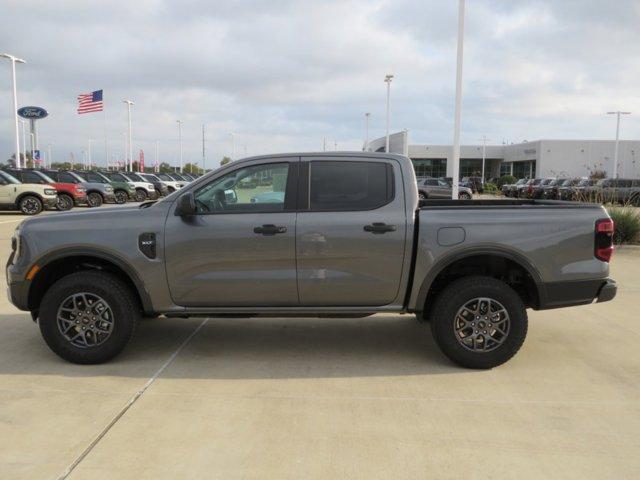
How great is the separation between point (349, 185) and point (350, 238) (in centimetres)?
52

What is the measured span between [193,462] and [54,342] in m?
2.26

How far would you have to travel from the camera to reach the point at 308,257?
479cm

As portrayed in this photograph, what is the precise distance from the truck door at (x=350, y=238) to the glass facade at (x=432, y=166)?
86.0 meters

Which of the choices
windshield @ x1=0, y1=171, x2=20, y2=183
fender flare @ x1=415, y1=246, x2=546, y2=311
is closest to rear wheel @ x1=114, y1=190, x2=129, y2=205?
windshield @ x1=0, y1=171, x2=20, y2=183

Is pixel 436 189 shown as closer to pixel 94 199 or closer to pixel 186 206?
pixel 94 199

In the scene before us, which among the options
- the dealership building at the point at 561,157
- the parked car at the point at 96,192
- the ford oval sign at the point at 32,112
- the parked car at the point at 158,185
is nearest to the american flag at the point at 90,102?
the ford oval sign at the point at 32,112

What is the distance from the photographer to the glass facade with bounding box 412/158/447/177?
89438mm

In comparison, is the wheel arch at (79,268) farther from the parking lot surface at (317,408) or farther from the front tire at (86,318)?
the parking lot surface at (317,408)

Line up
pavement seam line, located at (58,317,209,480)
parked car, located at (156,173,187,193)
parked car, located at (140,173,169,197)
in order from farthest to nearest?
parked car, located at (156,173,187,193)
parked car, located at (140,173,169,197)
pavement seam line, located at (58,317,209,480)

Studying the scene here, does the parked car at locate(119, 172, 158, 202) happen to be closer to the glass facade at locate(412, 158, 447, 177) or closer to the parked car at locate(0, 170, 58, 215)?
the parked car at locate(0, 170, 58, 215)

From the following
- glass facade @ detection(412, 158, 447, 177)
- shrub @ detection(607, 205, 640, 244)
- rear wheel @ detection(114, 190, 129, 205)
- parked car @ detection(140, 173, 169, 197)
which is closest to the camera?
shrub @ detection(607, 205, 640, 244)

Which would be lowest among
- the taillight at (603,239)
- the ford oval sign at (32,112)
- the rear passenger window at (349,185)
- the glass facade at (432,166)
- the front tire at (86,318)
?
the front tire at (86,318)

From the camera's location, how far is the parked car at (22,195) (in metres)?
20.5

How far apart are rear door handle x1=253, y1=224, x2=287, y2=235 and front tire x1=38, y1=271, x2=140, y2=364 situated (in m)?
1.30
